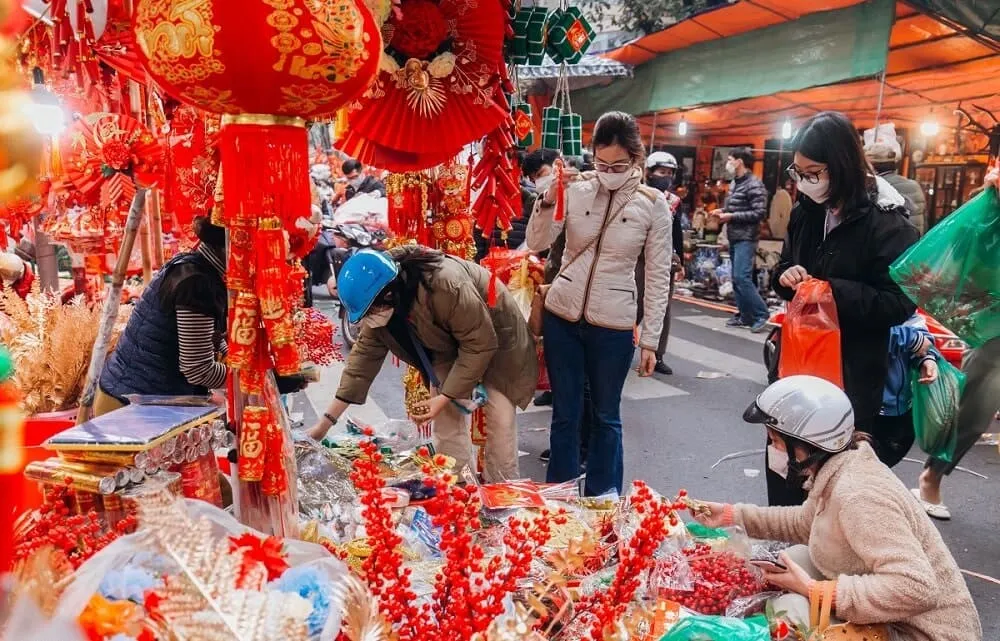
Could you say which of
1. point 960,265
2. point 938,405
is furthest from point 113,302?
point 938,405

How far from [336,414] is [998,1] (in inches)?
205

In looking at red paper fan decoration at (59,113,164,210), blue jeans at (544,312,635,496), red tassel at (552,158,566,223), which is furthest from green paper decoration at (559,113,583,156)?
red paper fan decoration at (59,113,164,210)

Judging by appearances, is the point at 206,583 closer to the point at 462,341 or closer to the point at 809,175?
the point at 462,341

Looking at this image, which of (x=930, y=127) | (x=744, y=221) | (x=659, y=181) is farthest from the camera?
(x=930, y=127)

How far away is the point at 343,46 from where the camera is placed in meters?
1.26

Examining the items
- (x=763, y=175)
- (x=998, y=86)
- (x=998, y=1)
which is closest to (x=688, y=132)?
(x=763, y=175)

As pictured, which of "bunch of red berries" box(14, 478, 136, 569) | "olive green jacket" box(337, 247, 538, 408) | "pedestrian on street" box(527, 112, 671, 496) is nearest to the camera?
"bunch of red berries" box(14, 478, 136, 569)

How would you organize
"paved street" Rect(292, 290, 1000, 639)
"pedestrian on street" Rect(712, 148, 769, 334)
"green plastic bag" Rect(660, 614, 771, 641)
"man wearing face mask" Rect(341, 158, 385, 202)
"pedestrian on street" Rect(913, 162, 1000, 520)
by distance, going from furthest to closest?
"man wearing face mask" Rect(341, 158, 385, 202)
"pedestrian on street" Rect(712, 148, 769, 334)
"paved street" Rect(292, 290, 1000, 639)
"pedestrian on street" Rect(913, 162, 1000, 520)
"green plastic bag" Rect(660, 614, 771, 641)

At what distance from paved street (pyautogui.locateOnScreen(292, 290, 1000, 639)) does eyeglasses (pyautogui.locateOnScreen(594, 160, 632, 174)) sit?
170 centimetres

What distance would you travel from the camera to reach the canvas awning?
5.36 m

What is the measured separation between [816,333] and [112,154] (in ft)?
7.77

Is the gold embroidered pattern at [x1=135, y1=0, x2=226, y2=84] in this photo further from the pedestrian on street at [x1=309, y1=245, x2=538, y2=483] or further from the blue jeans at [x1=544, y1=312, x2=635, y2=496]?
the blue jeans at [x1=544, y1=312, x2=635, y2=496]

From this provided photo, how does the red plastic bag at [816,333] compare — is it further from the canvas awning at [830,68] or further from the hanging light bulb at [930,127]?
the hanging light bulb at [930,127]

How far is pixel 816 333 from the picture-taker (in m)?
2.42
